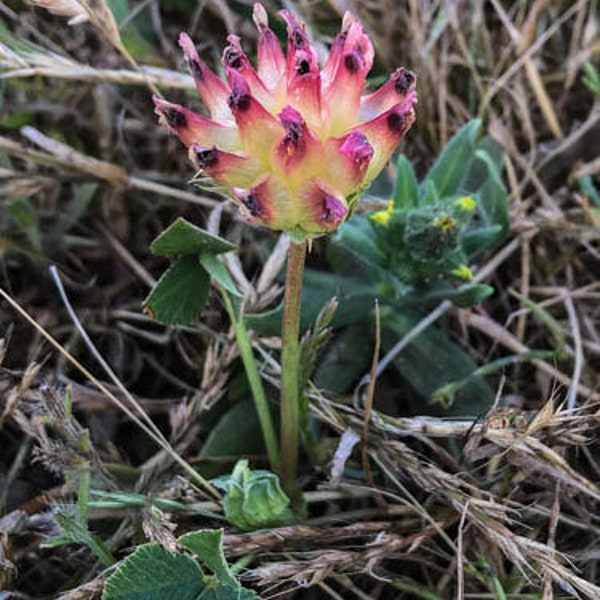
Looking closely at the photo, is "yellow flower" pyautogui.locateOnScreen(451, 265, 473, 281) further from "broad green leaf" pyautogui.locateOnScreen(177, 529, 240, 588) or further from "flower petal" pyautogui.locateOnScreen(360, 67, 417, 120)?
"broad green leaf" pyautogui.locateOnScreen(177, 529, 240, 588)

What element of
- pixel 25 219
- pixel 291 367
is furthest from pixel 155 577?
pixel 25 219

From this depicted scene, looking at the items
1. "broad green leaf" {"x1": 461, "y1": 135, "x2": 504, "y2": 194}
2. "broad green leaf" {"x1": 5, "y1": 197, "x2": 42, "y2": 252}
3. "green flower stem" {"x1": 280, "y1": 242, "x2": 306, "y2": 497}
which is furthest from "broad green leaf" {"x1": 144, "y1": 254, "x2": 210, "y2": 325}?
"broad green leaf" {"x1": 461, "y1": 135, "x2": 504, "y2": 194}

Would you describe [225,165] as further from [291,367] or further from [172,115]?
[291,367]

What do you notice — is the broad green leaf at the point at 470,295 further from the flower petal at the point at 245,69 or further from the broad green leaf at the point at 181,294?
the flower petal at the point at 245,69

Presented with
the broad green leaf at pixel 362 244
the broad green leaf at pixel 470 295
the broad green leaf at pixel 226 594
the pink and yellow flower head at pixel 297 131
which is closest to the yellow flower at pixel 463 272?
the broad green leaf at pixel 470 295

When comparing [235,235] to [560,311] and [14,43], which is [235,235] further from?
[560,311]

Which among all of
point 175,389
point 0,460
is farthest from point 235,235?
point 0,460
